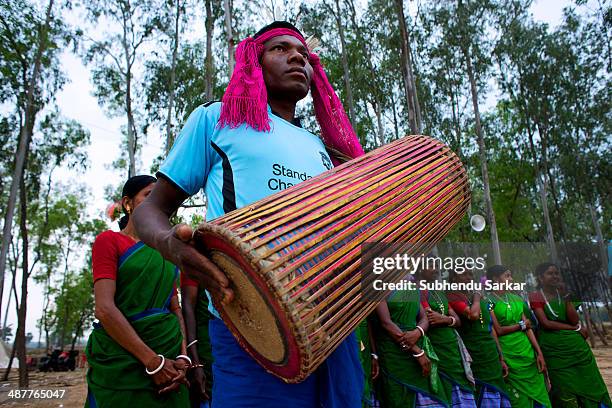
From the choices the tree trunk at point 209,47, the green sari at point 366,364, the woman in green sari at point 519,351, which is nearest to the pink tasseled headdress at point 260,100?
the green sari at point 366,364

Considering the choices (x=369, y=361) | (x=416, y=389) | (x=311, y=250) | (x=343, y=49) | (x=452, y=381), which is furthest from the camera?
(x=343, y=49)

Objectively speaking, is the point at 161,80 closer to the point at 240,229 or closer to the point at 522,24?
the point at 522,24

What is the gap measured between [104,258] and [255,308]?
175 centimetres

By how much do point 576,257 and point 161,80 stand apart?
14583mm

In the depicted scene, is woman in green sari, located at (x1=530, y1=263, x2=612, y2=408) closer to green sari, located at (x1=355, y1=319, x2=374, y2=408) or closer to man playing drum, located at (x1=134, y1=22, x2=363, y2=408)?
green sari, located at (x1=355, y1=319, x2=374, y2=408)

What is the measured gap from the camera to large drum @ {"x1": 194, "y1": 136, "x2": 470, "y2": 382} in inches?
39.8

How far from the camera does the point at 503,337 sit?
5.66 meters

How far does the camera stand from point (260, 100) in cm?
160

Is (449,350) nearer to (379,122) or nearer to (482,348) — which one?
(482,348)

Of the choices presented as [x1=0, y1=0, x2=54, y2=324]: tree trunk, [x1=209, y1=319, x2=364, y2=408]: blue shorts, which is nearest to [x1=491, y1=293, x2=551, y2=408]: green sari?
[x1=209, y1=319, x2=364, y2=408]: blue shorts

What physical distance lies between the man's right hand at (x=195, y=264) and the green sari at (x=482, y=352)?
15.4 feet

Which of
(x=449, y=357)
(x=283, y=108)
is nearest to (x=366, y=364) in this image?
(x=449, y=357)

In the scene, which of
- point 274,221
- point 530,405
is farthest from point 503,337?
point 274,221

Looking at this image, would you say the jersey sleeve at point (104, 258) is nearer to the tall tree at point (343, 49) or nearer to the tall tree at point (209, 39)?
the tall tree at point (209, 39)
